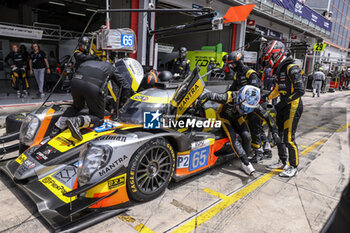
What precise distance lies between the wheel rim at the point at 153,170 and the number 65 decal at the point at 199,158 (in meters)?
0.39

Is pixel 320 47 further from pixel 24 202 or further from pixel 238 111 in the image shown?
pixel 24 202

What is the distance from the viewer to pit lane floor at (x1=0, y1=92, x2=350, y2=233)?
2.50 metres

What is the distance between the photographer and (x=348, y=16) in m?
43.1

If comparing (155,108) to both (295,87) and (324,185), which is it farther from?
(324,185)

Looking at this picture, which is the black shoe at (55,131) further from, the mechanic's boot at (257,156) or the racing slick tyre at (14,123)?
the mechanic's boot at (257,156)

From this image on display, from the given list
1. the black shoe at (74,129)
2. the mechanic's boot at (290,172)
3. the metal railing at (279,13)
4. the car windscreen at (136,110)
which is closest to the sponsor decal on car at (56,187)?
the black shoe at (74,129)

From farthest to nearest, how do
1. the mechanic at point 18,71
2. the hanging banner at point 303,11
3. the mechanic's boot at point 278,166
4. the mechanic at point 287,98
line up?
the hanging banner at point 303,11, the mechanic at point 18,71, the mechanic's boot at point 278,166, the mechanic at point 287,98

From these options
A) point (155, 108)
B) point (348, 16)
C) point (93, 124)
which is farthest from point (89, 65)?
point (348, 16)

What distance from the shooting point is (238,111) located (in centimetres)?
386

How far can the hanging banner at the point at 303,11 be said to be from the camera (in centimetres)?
1735

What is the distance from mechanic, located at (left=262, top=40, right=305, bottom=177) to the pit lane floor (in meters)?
0.34

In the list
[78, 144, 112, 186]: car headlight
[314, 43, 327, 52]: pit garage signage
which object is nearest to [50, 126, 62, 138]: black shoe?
[78, 144, 112, 186]: car headlight

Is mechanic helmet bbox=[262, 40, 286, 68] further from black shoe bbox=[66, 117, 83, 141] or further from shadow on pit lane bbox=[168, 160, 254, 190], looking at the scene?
black shoe bbox=[66, 117, 83, 141]

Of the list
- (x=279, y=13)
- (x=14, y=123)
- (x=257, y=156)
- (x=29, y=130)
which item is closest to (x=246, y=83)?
(x=257, y=156)
